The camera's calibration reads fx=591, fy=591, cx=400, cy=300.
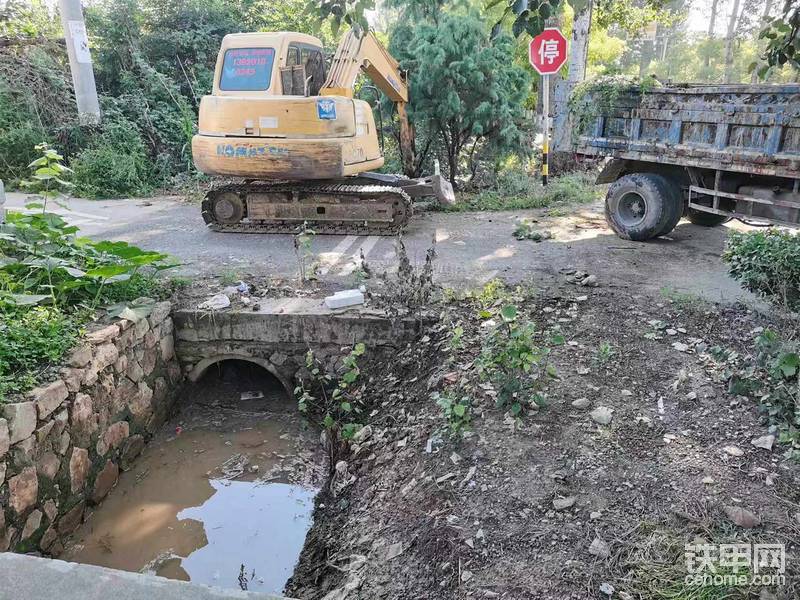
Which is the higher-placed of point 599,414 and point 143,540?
point 599,414

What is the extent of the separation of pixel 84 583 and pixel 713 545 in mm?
2447

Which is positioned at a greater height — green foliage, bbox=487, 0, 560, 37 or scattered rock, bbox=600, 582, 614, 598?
green foliage, bbox=487, 0, 560, 37

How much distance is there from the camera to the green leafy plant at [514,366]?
3.67 meters

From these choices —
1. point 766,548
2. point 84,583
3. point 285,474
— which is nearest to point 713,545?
point 766,548

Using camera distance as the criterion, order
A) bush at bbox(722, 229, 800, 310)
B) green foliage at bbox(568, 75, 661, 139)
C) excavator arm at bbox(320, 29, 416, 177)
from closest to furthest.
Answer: bush at bbox(722, 229, 800, 310) → green foliage at bbox(568, 75, 661, 139) → excavator arm at bbox(320, 29, 416, 177)

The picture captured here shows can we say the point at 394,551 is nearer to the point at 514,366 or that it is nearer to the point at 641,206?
the point at 514,366

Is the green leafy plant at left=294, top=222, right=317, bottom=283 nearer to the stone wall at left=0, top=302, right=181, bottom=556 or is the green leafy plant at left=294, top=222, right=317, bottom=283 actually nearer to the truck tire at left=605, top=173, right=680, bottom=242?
the stone wall at left=0, top=302, right=181, bottom=556

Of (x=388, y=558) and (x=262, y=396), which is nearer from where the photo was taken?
(x=388, y=558)

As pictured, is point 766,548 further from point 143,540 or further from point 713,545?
point 143,540

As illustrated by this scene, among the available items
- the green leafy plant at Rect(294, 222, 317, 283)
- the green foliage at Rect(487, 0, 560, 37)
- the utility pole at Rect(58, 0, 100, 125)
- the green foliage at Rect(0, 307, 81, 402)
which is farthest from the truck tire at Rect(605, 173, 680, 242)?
the utility pole at Rect(58, 0, 100, 125)

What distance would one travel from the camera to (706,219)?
26.1 ft

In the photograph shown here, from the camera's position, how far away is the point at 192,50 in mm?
14156

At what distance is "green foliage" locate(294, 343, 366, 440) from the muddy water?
27cm

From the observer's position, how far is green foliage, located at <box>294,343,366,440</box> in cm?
458
